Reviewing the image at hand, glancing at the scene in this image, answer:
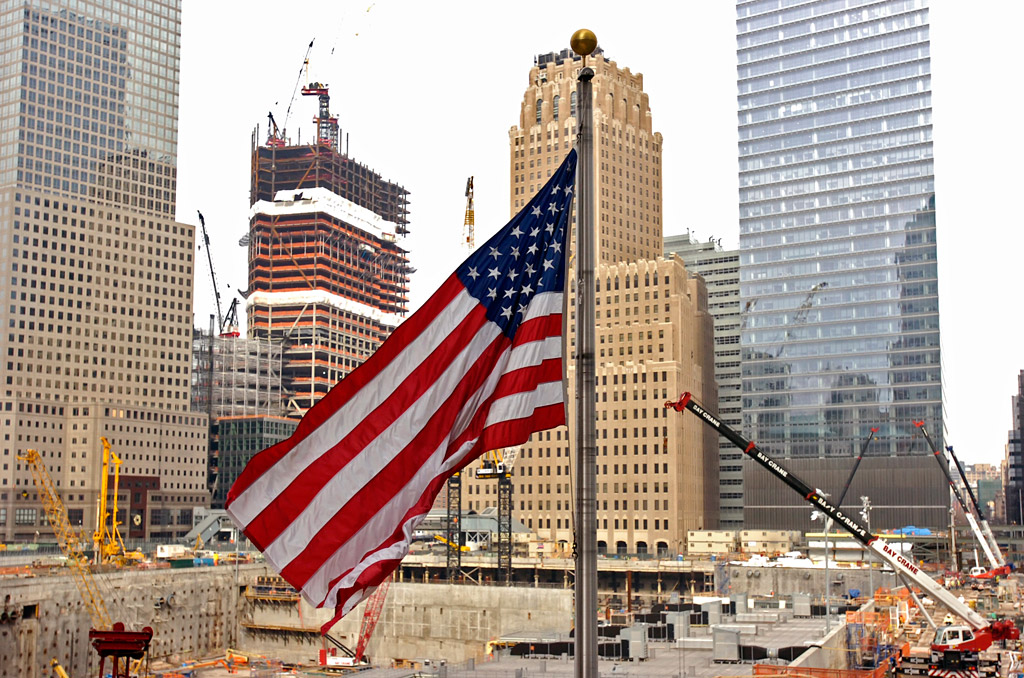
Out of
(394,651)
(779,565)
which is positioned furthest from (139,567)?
(779,565)

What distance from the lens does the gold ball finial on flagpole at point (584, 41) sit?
1484 centimetres

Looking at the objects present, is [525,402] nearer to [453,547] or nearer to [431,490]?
[431,490]

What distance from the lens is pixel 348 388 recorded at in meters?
17.2

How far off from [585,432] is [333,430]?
4.48 m

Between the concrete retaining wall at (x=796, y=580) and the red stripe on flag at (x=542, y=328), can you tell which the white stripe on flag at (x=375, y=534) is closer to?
the red stripe on flag at (x=542, y=328)

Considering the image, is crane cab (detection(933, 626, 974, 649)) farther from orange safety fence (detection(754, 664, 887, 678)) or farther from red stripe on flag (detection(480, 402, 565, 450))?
red stripe on flag (detection(480, 402, 565, 450))

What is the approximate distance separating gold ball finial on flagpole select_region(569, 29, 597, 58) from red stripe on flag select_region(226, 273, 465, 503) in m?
3.95

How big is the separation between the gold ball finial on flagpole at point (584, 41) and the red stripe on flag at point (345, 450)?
459cm

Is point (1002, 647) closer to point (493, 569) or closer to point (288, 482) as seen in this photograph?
point (288, 482)

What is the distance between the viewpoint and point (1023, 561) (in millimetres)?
193625

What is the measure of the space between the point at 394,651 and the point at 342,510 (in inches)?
4594

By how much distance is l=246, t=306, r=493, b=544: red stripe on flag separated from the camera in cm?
1697

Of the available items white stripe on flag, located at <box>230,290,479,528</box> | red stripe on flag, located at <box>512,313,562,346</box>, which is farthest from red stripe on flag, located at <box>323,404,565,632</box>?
white stripe on flag, located at <box>230,290,479,528</box>

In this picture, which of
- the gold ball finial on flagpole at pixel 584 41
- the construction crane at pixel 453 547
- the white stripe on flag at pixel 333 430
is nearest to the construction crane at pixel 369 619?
the construction crane at pixel 453 547
